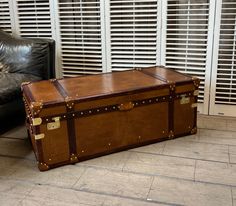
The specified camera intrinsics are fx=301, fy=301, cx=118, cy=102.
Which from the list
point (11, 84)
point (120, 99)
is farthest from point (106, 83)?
point (11, 84)

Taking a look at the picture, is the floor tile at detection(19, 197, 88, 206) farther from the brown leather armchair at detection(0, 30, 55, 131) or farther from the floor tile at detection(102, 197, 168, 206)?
the brown leather armchair at detection(0, 30, 55, 131)

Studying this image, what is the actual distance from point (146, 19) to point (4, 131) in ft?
5.61

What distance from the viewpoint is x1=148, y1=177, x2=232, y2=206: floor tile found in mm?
1742

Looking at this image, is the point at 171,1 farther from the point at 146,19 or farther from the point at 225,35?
the point at 225,35

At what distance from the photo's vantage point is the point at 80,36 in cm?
321

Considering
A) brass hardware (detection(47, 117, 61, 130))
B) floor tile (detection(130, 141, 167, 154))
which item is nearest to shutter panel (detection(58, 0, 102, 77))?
floor tile (detection(130, 141, 167, 154))

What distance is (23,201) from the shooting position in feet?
5.87

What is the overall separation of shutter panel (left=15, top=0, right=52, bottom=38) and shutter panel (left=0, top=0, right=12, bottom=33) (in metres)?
0.12

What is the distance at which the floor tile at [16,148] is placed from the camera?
7.71 ft

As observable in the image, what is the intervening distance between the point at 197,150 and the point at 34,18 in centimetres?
221

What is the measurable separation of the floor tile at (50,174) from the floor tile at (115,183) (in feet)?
0.22

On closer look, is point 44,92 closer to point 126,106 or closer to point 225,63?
point 126,106

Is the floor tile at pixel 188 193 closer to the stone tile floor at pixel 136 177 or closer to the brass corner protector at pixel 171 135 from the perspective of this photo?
the stone tile floor at pixel 136 177

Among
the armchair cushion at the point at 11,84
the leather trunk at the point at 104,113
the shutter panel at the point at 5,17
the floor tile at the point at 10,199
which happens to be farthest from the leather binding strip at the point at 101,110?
the shutter panel at the point at 5,17
